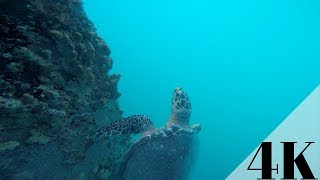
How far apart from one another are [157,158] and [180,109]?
1.41 metres

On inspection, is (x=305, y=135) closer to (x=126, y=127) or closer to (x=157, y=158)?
(x=157, y=158)

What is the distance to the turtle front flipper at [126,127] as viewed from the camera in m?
3.87

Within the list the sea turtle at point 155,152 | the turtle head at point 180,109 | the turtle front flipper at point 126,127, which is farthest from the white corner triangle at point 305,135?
the turtle front flipper at point 126,127

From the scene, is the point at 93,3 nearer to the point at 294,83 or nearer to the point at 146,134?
the point at 294,83

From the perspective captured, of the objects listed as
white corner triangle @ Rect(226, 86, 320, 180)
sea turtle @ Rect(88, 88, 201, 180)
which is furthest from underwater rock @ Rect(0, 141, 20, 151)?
white corner triangle @ Rect(226, 86, 320, 180)

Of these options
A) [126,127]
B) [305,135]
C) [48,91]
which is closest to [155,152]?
[126,127]

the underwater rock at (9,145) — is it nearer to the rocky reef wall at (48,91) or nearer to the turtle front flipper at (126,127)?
the rocky reef wall at (48,91)

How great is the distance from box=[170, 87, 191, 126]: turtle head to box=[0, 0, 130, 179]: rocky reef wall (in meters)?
1.68

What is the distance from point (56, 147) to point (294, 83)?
41.1m

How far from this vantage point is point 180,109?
546cm

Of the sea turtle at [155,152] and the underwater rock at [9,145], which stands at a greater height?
the sea turtle at [155,152]

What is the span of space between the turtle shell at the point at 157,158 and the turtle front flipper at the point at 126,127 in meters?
0.23

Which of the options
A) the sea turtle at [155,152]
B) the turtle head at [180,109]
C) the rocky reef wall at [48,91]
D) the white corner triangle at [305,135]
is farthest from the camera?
the white corner triangle at [305,135]

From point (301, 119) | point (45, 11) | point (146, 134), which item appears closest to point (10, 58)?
point (45, 11)
